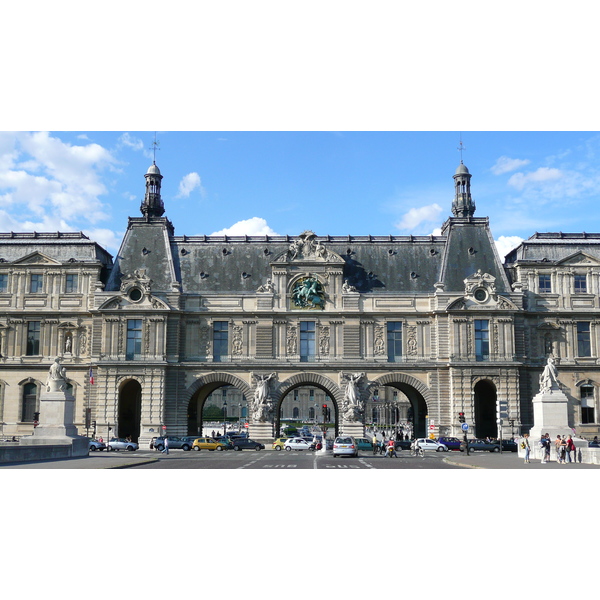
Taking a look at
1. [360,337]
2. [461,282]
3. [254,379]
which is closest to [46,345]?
[254,379]

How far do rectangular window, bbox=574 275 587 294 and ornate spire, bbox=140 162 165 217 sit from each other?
40238 millimetres

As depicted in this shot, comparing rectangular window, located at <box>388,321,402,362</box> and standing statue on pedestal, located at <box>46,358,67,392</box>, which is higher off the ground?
rectangular window, located at <box>388,321,402,362</box>

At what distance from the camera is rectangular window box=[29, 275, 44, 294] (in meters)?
67.3

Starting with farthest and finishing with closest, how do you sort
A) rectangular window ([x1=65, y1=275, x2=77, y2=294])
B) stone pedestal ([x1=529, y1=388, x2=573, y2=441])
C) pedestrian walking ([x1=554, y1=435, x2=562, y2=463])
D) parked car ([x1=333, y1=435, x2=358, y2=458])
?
rectangular window ([x1=65, y1=275, x2=77, y2=294]) → parked car ([x1=333, y1=435, x2=358, y2=458]) → stone pedestal ([x1=529, y1=388, x2=573, y2=441]) → pedestrian walking ([x1=554, y1=435, x2=562, y2=463])

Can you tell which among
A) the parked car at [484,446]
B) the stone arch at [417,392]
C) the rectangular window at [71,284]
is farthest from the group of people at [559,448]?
the rectangular window at [71,284]

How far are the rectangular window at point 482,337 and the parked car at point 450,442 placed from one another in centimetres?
847

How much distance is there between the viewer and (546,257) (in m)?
67.9

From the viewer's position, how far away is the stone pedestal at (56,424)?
42678 millimetres

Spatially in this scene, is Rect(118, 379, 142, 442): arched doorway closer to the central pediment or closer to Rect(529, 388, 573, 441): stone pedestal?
the central pediment

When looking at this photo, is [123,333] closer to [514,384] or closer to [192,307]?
[192,307]

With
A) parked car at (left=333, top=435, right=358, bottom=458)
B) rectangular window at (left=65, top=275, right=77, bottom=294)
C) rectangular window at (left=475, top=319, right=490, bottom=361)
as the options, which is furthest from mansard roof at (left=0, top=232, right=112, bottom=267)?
rectangular window at (left=475, top=319, right=490, bottom=361)

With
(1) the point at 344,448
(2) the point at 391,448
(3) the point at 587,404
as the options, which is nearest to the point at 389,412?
(3) the point at 587,404

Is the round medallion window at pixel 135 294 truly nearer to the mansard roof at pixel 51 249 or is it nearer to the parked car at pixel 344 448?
the mansard roof at pixel 51 249

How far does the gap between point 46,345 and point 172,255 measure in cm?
1391
